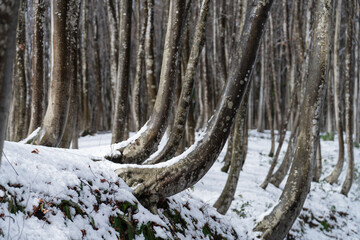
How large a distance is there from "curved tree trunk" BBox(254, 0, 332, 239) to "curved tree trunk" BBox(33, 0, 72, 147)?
10.1 feet

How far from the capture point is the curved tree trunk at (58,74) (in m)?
3.83

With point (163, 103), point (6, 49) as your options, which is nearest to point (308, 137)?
point (163, 103)

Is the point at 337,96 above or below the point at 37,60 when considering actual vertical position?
above

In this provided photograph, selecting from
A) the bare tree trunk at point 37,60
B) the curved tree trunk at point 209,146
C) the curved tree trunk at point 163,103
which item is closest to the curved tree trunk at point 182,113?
the curved tree trunk at point 163,103

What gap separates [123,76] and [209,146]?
2.20m

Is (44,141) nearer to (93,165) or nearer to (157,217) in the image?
(93,165)

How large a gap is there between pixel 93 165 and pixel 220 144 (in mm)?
1395

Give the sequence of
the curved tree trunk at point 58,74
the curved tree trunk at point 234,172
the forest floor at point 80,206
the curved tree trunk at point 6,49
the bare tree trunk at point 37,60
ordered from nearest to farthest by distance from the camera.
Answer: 1. the curved tree trunk at point 6,49
2. the forest floor at point 80,206
3. the curved tree trunk at point 58,74
4. the bare tree trunk at point 37,60
5. the curved tree trunk at point 234,172

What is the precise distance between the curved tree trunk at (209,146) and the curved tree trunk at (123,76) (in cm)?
176

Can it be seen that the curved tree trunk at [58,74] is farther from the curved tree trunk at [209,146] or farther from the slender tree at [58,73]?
the curved tree trunk at [209,146]

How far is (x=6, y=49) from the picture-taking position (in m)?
1.18

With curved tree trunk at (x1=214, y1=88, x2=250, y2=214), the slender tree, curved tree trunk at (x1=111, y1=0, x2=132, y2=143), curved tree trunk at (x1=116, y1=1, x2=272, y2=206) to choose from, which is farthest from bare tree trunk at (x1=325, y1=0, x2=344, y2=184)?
the slender tree

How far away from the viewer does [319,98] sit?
398cm

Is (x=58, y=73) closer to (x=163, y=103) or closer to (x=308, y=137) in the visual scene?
(x=163, y=103)
